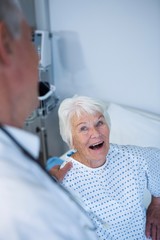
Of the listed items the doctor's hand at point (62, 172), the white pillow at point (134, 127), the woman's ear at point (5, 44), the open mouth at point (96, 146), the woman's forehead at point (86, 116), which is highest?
the woman's ear at point (5, 44)

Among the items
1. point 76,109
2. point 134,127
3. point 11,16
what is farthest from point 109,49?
point 11,16

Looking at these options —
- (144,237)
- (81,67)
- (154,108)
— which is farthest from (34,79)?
(81,67)

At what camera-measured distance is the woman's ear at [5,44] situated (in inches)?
22.3

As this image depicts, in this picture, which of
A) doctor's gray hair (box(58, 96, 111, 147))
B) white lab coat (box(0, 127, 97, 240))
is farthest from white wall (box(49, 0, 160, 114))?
white lab coat (box(0, 127, 97, 240))

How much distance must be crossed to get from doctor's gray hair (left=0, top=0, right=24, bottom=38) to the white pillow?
5.39ft

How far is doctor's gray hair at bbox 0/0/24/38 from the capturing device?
58 cm

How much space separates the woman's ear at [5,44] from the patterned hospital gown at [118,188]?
0.93m

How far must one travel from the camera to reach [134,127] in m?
2.16

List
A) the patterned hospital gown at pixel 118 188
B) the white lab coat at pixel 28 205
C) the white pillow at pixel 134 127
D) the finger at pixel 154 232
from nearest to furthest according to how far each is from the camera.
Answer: the white lab coat at pixel 28 205 < the patterned hospital gown at pixel 118 188 < the finger at pixel 154 232 < the white pillow at pixel 134 127

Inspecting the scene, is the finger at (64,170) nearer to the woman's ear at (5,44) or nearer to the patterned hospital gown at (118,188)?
the patterned hospital gown at (118,188)

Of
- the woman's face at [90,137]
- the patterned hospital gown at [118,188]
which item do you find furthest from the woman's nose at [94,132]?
the patterned hospital gown at [118,188]

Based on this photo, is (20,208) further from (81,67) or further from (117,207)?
(81,67)

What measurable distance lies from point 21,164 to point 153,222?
115cm

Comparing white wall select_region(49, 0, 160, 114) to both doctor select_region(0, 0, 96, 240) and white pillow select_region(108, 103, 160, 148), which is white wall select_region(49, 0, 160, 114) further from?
doctor select_region(0, 0, 96, 240)
